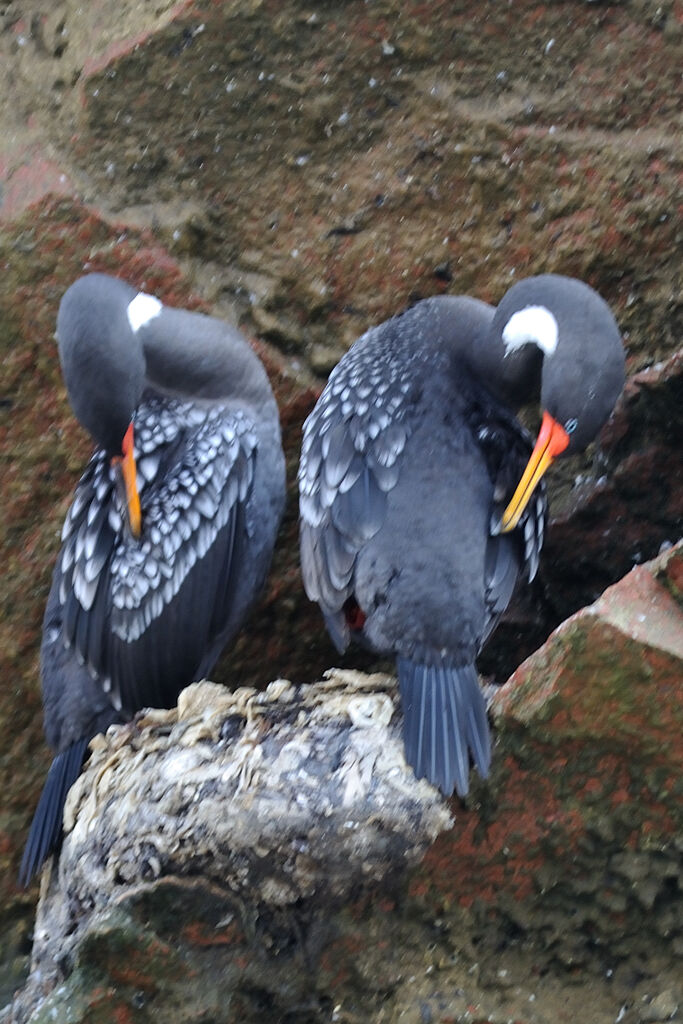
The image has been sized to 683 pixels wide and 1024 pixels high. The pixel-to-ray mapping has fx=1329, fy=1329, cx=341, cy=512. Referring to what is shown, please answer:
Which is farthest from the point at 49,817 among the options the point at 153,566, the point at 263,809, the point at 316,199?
the point at 316,199

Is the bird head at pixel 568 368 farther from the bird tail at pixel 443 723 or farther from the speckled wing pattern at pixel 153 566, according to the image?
the speckled wing pattern at pixel 153 566

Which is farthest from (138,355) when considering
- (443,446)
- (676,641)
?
(676,641)

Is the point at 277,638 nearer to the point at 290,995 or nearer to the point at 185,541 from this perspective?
the point at 185,541

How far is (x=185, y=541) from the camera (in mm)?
3654

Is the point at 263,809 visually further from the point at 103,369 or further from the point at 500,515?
the point at 103,369

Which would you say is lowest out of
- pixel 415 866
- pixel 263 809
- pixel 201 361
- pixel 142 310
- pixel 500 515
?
pixel 415 866

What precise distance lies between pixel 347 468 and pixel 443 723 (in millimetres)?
821

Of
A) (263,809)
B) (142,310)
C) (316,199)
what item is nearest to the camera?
(263,809)

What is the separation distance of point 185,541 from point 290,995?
4.07ft

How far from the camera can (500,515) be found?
3.48 metres

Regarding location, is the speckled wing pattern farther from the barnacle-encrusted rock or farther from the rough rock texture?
the rough rock texture

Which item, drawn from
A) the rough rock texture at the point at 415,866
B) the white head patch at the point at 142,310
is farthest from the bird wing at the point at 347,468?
the white head patch at the point at 142,310

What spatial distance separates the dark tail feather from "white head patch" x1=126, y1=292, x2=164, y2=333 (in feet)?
3.93

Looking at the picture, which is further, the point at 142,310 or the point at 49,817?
the point at 142,310
